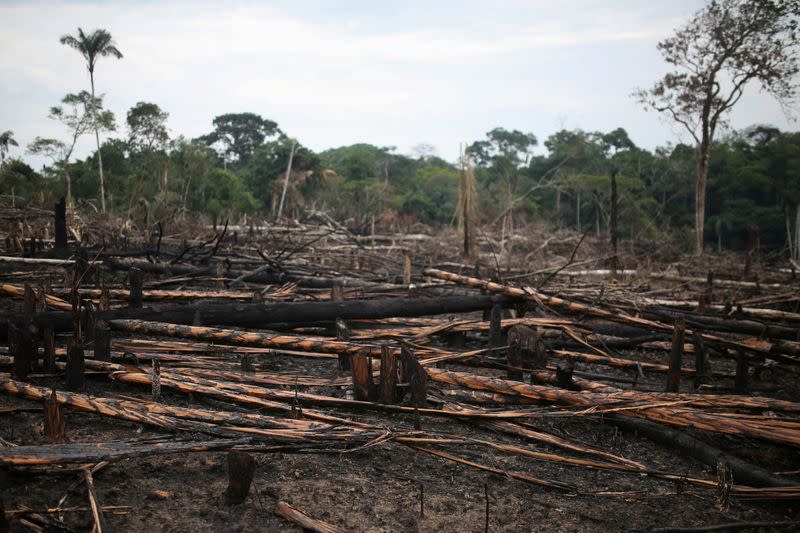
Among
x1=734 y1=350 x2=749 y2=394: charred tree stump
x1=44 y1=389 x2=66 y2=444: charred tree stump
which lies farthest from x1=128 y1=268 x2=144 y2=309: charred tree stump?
x1=734 y1=350 x2=749 y2=394: charred tree stump

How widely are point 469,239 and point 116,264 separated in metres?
8.76

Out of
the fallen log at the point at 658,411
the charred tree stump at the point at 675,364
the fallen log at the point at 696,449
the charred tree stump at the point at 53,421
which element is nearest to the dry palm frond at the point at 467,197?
the charred tree stump at the point at 675,364

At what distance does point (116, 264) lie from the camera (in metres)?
8.02

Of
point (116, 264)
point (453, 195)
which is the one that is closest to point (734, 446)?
point (116, 264)

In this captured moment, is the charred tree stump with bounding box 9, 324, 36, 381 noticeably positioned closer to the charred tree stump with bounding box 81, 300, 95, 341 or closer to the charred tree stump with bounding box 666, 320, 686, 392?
the charred tree stump with bounding box 81, 300, 95, 341

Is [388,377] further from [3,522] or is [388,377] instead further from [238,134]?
[238,134]

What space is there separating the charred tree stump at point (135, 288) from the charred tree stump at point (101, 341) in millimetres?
1130

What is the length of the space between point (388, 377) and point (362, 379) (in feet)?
0.54

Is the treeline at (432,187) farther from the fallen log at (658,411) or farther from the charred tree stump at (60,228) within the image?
the fallen log at (658,411)

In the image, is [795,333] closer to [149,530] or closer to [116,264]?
[149,530]

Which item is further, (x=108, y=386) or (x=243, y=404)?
(x=108, y=386)

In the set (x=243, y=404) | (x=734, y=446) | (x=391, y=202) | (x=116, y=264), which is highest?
(x=391, y=202)

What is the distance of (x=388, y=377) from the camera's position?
3.40 m

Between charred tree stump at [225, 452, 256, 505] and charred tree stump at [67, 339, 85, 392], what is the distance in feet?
4.89
